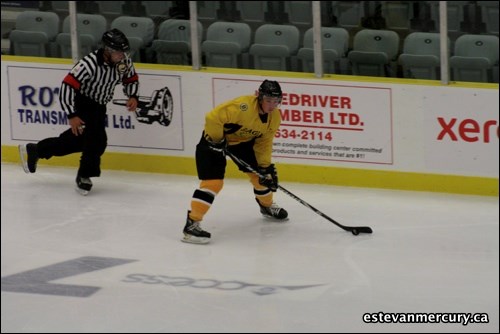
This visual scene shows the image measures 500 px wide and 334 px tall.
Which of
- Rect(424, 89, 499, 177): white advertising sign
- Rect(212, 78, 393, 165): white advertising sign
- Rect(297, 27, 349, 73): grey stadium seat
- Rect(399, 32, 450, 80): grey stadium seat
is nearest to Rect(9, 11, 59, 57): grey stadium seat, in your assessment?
Rect(212, 78, 393, 165): white advertising sign

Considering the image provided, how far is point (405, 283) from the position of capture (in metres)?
7.78

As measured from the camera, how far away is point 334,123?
9523mm

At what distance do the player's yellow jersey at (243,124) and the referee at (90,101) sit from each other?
101 centimetres

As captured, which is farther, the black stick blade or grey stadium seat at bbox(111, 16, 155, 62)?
grey stadium seat at bbox(111, 16, 155, 62)

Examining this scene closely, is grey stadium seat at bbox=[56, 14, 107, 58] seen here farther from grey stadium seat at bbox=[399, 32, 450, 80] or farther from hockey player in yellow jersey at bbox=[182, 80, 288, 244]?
grey stadium seat at bbox=[399, 32, 450, 80]

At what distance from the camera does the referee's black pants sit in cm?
941

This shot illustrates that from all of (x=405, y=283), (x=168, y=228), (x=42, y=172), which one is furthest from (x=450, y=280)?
(x=42, y=172)

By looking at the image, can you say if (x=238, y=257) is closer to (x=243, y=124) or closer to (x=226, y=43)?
(x=243, y=124)

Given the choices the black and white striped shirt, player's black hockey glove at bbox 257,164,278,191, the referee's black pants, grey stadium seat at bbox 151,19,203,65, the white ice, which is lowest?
the white ice

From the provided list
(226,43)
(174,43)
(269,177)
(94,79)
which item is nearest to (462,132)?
(269,177)

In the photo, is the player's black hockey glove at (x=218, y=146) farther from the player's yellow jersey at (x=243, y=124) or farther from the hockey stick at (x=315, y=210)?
the hockey stick at (x=315, y=210)

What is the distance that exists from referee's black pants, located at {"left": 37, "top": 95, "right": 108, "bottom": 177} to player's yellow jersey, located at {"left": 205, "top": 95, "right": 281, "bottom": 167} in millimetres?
1152

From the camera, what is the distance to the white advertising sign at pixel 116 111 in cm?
990

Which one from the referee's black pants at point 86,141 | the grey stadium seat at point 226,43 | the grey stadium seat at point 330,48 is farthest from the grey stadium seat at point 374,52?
the referee's black pants at point 86,141
